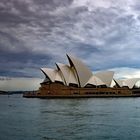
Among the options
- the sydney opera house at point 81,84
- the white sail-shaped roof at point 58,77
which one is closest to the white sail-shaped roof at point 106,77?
the sydney opera house at point 81,84

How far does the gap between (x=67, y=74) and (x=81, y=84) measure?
21.7 feet

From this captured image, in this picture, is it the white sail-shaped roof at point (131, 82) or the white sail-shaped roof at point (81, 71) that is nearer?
the white sail-shaped roof at point (81, 71)

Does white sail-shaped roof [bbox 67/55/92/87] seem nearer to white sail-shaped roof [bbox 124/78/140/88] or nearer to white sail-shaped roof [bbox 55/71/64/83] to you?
white sail-shaped roof [bbox 55/71/64/83]

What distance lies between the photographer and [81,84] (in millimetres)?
90625

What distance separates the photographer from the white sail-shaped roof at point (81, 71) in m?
79.9

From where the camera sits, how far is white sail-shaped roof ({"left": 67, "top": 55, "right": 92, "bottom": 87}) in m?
79.9

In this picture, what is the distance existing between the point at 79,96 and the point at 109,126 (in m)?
70.6

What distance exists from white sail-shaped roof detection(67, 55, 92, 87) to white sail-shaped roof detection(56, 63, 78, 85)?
61.1 inches

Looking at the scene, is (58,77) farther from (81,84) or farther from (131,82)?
(131,82)

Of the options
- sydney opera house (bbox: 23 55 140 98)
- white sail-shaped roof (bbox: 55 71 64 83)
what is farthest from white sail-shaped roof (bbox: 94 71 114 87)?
white sail-shaped roof (bbox: 55 71 64 83)

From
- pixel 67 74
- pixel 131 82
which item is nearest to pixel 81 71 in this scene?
pixel 67 74

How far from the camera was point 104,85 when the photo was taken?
309 ft

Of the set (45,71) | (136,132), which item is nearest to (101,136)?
(136,132)

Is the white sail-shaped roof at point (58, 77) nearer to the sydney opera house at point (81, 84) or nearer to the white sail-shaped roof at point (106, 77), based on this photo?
the sydney opera house at point (81, 84)
